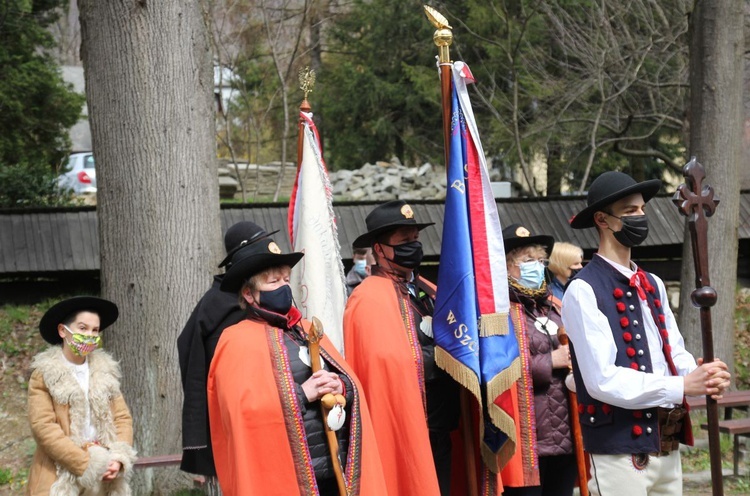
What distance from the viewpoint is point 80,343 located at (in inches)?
209

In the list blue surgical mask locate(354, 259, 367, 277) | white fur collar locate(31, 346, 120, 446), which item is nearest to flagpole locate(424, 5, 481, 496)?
white fur collar locate(31, 346, 120, 446)

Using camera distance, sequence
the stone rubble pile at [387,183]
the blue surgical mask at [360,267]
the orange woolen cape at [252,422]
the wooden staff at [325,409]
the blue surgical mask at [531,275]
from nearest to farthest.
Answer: the orange woolen cape at [252,422], the wooden staff at [325,409], the blue surgical mask at [531,275], the blue surgical mask at [360,267], the stone rubble pile at [387,183]

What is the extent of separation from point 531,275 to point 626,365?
1642mm

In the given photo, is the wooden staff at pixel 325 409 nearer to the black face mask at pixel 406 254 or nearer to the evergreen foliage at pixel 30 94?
the black face mask at pixel 406 254

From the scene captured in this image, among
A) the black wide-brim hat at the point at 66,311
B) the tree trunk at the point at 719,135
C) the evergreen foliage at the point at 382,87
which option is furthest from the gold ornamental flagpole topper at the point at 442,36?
the evergreen foliage at the point at 382,87

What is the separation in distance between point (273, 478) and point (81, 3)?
13.1 feet

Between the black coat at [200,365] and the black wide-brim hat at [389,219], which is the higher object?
the black wide-brim hat at [389,219]

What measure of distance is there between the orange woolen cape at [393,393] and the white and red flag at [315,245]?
0.99 meters

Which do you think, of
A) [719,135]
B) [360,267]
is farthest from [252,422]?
[719,135]

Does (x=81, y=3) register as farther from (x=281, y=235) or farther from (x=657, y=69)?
(x=657, y=69)

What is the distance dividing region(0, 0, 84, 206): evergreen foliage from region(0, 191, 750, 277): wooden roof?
3.49m

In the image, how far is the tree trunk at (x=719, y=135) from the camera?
9.34m

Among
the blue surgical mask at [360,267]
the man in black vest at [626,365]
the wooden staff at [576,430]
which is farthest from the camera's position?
the blue surgical mask at [360,267]

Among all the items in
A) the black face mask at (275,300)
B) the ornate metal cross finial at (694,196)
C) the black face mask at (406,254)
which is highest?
the ornate metal cross finial at (694,196)
